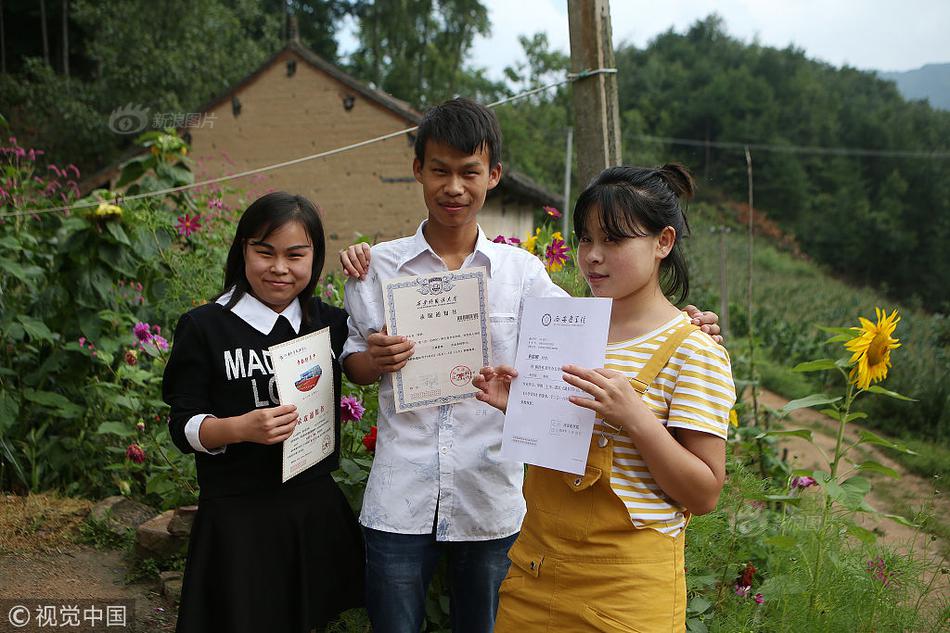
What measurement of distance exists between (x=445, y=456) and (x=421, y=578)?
316 millimetres

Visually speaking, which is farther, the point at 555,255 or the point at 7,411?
the point at 7,411

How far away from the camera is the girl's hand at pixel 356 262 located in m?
1.84

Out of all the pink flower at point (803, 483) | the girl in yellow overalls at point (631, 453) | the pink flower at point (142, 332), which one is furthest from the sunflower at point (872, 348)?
the pink flower at point (142, 332)

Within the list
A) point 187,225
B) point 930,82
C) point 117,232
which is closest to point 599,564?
point 117,232

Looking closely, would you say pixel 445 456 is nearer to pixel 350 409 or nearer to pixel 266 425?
pixel 266 425

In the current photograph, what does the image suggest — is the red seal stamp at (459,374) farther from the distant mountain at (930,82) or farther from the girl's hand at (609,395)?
the distant mountain at (930,82)

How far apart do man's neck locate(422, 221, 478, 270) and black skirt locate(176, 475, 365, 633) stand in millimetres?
686

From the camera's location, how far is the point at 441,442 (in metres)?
1.77

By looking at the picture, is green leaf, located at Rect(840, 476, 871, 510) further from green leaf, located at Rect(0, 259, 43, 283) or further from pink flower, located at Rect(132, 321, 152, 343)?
green leaf, located at Rect(0, 259, 43, 283)

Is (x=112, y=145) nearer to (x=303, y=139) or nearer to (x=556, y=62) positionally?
(x=303, y=139)

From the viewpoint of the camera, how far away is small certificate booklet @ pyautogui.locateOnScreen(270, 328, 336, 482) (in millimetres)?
1652

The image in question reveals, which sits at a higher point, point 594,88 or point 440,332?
point 594,88

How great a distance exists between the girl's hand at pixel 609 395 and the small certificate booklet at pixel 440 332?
17.1 inches

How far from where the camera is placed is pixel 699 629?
2.21 metres
